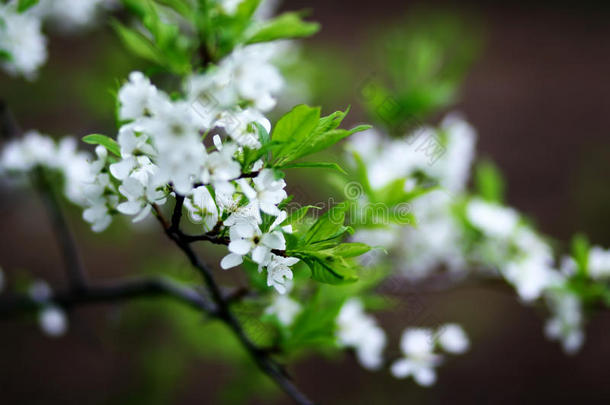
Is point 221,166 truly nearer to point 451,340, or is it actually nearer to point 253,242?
point 253,242

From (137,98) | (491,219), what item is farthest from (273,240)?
(491,219)

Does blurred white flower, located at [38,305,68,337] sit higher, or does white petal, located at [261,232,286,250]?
blurred white flower, located at [38,305,68,337]

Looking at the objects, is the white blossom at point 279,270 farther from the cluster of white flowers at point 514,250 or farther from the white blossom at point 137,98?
the cluster of white flowers at point 514,250

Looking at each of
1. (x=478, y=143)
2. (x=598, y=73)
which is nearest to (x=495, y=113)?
(x=478, y=143)

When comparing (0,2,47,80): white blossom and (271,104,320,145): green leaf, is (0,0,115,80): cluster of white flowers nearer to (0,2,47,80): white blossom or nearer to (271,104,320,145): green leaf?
(0,2,47,80): white blossom

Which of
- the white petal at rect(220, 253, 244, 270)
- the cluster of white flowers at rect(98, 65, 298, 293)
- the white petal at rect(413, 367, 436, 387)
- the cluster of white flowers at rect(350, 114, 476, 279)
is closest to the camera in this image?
the cluster of white flowers at rect(98, 65, 298, 293)

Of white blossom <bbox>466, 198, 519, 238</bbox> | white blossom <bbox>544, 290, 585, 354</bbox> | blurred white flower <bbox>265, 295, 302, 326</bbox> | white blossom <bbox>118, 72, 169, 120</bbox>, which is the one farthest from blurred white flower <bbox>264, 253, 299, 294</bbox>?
white blossom <bbox>544, 290, 585, 354</bbox>

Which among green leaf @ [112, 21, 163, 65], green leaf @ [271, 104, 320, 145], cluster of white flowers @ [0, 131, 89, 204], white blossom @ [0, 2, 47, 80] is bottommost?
green leaf @ [271, 104, 320, 145]

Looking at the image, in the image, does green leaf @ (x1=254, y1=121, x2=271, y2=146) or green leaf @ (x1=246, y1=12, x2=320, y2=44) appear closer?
green leaf @ (x1=254, y1=121, x2=271, y2=146)
